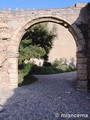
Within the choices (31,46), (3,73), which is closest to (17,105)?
(3,73)

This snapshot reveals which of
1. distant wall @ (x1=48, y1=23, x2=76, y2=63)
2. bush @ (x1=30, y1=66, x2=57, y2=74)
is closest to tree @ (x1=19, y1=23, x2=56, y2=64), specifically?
bush @ (x1=30, y1=66, x2=57, y2=74)

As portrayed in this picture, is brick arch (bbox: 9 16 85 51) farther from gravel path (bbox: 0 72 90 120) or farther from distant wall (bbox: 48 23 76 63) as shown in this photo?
distant wall (bbox: 48 23 76 63)

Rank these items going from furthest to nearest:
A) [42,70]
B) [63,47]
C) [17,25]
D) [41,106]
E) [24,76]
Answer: [63,47] → [42,70] → [24,76] → [17,25] → [41,106]

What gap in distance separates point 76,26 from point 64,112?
5.76 metres

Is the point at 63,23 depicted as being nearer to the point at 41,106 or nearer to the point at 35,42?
the point at 41,106

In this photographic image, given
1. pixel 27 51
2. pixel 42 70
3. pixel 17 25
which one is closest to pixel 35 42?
pixel 27 51

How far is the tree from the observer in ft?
52.0

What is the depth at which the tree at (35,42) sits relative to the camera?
1586 centimetres

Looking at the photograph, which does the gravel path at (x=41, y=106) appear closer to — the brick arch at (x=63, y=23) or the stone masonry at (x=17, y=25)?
the stone masonry at (x=17, y=25)

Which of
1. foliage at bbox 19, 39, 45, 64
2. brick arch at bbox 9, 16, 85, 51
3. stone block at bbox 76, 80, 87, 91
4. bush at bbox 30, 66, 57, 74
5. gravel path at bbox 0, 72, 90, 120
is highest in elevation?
brick arch at bbox 9, 16, 85, 51

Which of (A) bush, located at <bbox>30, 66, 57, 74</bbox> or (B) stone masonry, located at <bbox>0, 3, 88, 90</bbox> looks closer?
(B) stone masonry, located at <bbox>0, 3, 88, 90</bbox>

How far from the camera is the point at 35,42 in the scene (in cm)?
1811

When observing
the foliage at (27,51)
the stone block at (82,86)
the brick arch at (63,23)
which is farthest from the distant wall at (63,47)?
the stone block at (82,86)

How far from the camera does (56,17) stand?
12445 millimetres
